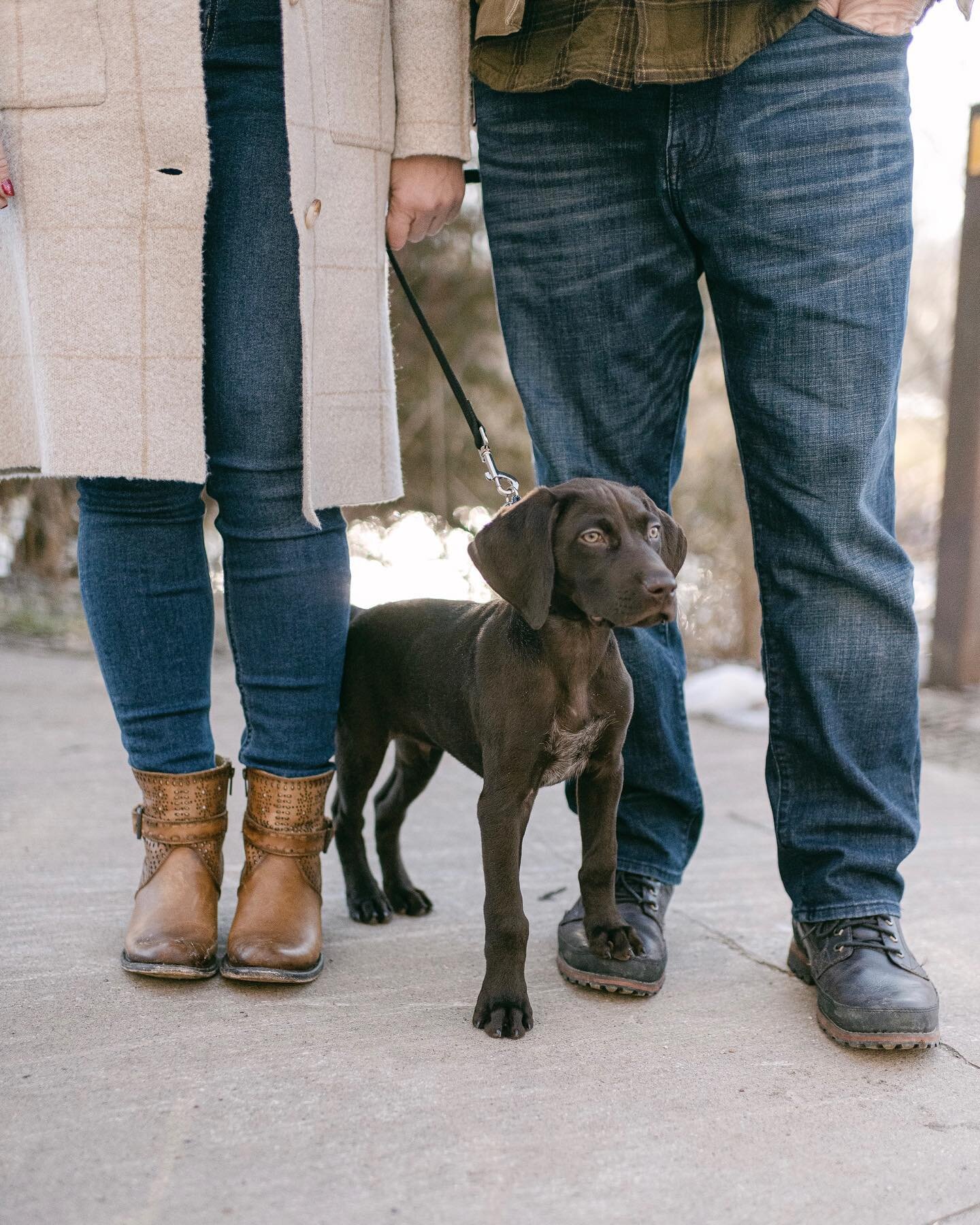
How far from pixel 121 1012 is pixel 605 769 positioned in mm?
929

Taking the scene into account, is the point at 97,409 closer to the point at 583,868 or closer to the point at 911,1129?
the point at 583,868

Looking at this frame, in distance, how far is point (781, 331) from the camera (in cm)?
203

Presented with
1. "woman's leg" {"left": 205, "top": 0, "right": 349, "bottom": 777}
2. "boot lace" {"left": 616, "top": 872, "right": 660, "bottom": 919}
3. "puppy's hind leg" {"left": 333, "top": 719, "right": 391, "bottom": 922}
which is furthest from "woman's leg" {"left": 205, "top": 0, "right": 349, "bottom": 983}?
"boot lace" {"left": 616, "top": 872, "right": 660, "bottom": 919}

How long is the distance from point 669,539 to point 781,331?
1.35 feet

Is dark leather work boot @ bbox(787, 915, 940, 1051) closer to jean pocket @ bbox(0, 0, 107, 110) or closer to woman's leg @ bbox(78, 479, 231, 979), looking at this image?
woman's leg @ bbox(78, 479, 231, 979)

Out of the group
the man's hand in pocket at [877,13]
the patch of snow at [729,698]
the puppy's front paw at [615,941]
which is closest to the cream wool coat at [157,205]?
the man's hand in pocket at [877,13]

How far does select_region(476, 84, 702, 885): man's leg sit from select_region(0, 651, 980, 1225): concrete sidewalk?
14.8 inches

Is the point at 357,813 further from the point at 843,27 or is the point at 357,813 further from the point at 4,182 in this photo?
the point at 843,27

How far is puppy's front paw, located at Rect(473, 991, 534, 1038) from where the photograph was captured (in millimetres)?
1915

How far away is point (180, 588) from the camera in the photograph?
2164 mm

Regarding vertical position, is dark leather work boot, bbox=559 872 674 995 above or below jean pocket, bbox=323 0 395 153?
below

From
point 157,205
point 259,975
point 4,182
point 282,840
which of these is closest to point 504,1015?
point 259,975

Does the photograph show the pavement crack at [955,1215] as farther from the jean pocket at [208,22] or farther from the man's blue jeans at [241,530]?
the jean pocket at [208,22]

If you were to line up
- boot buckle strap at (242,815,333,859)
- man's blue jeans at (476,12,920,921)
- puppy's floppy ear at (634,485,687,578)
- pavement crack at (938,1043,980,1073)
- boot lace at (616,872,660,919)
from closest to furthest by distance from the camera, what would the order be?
pavement crack at (938,1043,980,1073) < man's blue jeans at (476,12,920,921) < puppy's floppy ear at (634,485,687,578) < boot buckle strap at (242,815,333,859) < boot lace at (616,872,660,919)
